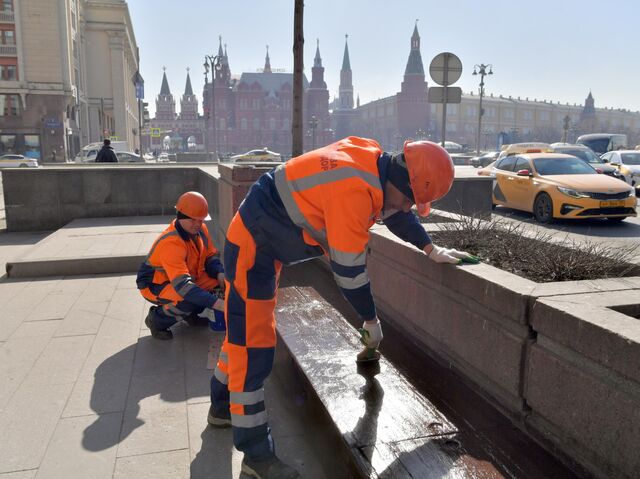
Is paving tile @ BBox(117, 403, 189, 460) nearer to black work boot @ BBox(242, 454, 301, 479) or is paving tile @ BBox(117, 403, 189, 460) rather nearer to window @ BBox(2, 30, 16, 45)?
black work boot @ BBox(242, 454, 301, 479)

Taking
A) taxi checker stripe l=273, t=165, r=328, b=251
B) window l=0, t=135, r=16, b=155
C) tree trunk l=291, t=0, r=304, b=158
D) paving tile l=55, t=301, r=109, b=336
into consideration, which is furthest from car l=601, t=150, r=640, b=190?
window l=0, t=135, r=16, b=155

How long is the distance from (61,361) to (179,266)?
3.71ft

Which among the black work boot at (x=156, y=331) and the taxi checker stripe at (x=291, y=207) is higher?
the taxi checker stripe at (x=291, y=207)

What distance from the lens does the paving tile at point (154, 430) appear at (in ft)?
10.0

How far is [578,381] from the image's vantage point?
245cm

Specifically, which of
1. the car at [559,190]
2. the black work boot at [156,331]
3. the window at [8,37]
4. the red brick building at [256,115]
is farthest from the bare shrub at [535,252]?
the red brick building at [256,115]

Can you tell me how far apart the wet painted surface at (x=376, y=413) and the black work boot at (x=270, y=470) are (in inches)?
12.3

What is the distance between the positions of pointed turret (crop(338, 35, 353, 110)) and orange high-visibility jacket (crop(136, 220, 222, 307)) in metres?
143

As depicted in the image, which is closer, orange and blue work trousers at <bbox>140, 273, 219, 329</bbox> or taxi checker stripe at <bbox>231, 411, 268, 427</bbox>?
taxi checker stripe at <bbox>231, 411, 268, 427</bbox>

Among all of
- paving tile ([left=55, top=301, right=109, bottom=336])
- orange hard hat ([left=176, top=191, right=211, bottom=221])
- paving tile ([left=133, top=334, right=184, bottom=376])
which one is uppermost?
orange hard hat ([left=176, top=191, right=211, bottom=221])

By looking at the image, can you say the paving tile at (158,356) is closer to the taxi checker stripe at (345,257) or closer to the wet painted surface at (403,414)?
the wet painted surface at (403,414)

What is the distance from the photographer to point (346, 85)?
148625 mm

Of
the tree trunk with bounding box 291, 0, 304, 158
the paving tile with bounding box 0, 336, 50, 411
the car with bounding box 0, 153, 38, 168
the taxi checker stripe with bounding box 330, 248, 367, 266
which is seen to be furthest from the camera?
the car with bounding box 0, 153, 38, 168

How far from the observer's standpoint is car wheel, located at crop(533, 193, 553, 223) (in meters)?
11.6
